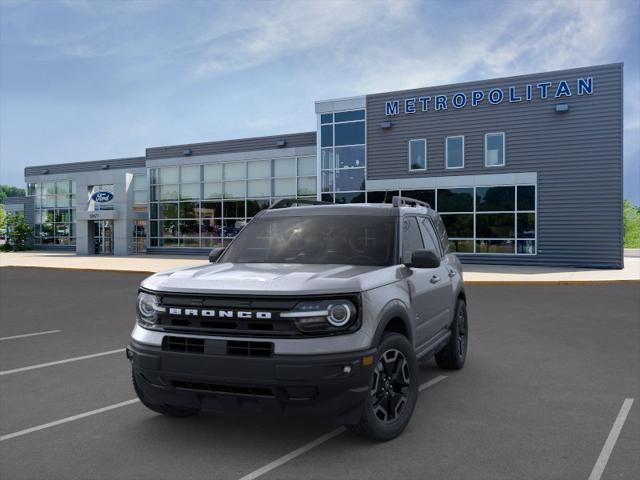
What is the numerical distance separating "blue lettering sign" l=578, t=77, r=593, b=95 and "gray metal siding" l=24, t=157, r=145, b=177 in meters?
30.2

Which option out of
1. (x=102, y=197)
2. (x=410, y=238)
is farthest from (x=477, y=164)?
(x=102, y=197)

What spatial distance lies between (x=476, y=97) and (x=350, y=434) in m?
23.9

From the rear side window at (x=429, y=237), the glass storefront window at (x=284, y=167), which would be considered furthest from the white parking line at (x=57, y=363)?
the glass storefront window at (x=284, y=167)

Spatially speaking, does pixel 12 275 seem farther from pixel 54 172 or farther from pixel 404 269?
pixel 54 172

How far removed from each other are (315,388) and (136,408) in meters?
2.23

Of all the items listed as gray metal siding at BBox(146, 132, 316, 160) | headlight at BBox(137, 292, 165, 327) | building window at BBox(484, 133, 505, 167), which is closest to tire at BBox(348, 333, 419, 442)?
headlight at BBox(137, 292, 165, 327)

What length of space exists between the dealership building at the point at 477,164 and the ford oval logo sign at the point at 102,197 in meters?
8.21

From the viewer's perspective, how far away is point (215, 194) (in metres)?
35.9

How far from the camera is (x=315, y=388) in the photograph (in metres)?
3.85

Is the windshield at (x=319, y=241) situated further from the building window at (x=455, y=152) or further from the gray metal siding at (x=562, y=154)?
the building window at (x=455, y=152)

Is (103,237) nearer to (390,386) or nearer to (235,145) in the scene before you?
(235,145)

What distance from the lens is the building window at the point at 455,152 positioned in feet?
87.1

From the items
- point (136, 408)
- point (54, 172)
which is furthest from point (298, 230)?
point (54, 172)

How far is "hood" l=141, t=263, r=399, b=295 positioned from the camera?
3.98m
